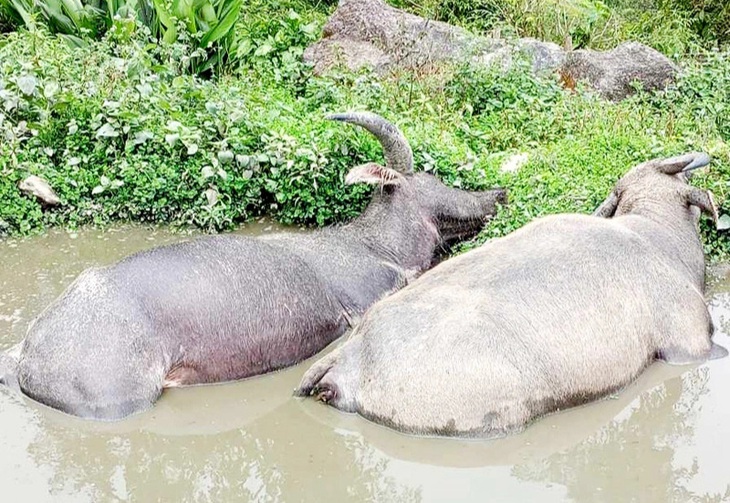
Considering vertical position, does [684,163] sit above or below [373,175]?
above

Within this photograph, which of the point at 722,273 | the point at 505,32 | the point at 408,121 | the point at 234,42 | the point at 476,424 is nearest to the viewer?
the point at 476,424

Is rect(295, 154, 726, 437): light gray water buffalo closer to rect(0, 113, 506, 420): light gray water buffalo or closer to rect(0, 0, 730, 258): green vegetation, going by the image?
rect(0, 113, 506, 420): light gray water buffalo

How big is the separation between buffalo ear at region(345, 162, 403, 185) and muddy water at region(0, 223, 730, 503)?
60.0 inches

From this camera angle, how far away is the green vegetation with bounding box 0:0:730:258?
23.1 ft

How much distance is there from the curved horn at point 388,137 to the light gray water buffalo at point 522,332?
1162 mm

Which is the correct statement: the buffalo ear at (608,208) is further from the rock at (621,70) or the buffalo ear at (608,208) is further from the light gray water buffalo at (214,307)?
the rock at (621,70)

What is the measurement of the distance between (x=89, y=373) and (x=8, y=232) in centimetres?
253

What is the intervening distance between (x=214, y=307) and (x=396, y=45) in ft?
16.0

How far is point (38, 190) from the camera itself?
6.99 meters

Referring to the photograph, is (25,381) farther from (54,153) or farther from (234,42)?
(234,42)

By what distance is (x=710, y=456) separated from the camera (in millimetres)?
4672

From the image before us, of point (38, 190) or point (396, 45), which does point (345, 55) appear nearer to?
point (396, 45)

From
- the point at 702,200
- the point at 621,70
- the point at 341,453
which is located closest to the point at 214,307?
the point at 341,453

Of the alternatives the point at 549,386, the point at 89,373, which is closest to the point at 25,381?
the point at 89,373
